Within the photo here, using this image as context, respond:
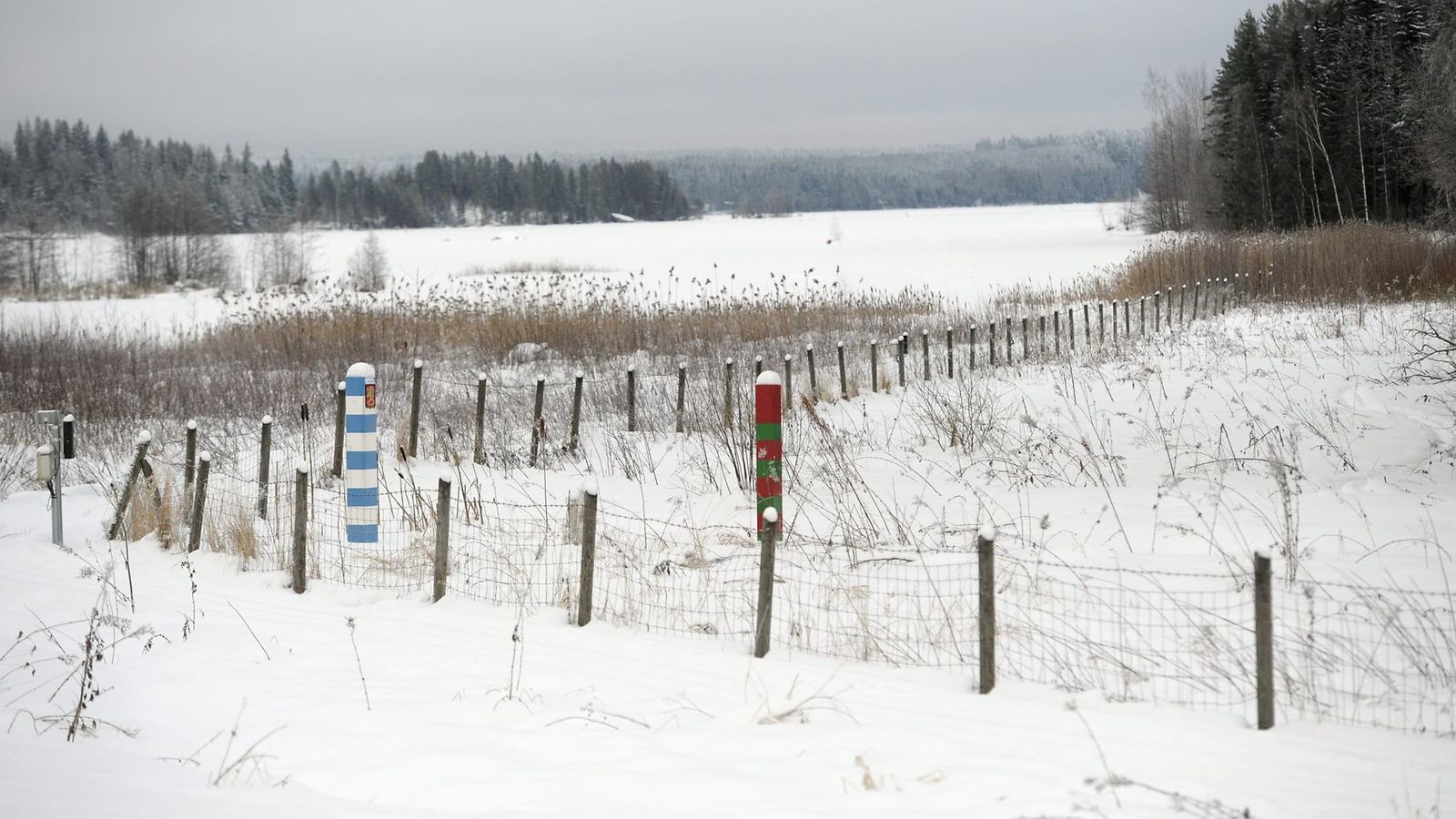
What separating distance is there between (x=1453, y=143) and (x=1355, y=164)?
2539cm

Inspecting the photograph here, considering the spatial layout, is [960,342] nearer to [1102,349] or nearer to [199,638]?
[1102,349]

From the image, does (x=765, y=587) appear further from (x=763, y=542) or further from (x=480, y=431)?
(x=480, y=431)

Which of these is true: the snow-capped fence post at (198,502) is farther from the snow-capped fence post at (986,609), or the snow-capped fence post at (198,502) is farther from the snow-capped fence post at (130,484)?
the snow-capped fence post at (986,609)

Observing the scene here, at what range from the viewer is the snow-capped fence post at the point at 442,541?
698cm

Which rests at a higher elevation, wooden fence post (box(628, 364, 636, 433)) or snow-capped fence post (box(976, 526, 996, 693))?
wooden fence post (box(628, 364, 636, 433))

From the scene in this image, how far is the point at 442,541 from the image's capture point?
278 inches

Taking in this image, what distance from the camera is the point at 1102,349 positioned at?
681 inches

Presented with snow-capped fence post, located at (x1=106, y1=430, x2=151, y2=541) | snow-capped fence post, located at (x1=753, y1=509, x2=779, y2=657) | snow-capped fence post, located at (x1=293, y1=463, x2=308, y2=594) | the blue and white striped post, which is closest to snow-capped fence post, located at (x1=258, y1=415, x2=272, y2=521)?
snow-capped fence post, located at (x1=106, y1=430, x2=151, y2=541)

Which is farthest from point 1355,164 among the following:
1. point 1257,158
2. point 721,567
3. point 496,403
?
point 721,567

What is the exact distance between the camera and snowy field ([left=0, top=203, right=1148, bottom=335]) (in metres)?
33.6

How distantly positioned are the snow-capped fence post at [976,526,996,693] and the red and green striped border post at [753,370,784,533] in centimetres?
263

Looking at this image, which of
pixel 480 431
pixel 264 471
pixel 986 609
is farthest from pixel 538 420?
pixel 986 609

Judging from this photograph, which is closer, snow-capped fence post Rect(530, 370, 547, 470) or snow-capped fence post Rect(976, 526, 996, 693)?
snow-capped fence post Rect(976, 526, 996, 693)

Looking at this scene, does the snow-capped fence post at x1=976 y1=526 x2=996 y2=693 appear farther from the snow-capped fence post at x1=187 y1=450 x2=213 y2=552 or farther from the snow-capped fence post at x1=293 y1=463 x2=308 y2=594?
the snow-capped fence post at x1=187 y1=450 x2=213 y2=552
